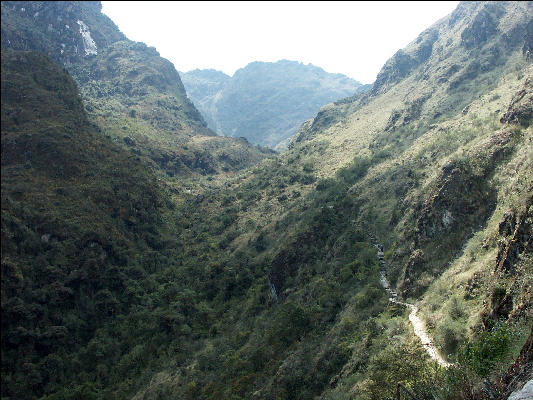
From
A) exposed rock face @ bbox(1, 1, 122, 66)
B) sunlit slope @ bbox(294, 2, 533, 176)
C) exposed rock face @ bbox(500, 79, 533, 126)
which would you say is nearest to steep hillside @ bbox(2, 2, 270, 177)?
exposed rock face @ bbox(1, 1, 122, 66)

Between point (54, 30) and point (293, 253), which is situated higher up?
point (54, 30)

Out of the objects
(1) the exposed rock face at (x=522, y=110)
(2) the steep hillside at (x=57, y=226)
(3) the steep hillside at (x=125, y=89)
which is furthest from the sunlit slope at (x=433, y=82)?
(2) the steep hillside at (x=57, y=226)

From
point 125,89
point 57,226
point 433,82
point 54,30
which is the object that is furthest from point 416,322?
point 54,30

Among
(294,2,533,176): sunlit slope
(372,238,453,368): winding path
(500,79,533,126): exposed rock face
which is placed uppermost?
(294,2,533,176): sunlit slope

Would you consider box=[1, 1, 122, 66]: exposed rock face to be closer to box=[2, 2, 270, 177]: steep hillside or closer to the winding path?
box=[2, 2, 270, 177]: steep hillside

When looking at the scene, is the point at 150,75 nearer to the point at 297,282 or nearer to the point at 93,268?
the point at 93,268

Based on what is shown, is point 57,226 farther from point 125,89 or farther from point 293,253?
point 125,89

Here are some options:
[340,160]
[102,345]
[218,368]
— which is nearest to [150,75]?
[340,160]
